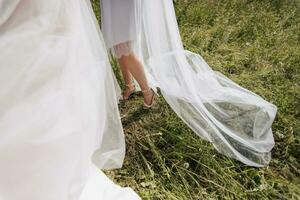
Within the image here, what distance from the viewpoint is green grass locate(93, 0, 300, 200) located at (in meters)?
2.65

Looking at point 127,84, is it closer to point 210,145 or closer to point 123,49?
point 123,49

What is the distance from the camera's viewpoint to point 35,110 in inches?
74.9

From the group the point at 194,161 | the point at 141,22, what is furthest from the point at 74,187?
the point at 141,22

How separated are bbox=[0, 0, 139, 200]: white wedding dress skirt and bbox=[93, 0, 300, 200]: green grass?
576 millimetres

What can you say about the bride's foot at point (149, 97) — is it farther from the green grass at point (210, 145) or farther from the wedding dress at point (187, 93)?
the wedding dress at point (187, 93)

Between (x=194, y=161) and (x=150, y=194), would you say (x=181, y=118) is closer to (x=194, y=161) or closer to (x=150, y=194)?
(x=194, y=161)

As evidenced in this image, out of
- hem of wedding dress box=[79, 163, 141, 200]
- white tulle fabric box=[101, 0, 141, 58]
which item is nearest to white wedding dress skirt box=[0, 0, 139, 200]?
hem of wedding dress box=[79, 163, 141, 200]

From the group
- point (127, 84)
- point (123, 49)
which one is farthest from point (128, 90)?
point (123, 49)

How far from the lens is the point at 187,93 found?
2857 mm

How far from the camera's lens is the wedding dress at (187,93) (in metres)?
2.78

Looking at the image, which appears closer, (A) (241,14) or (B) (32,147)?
(B) (32,147)

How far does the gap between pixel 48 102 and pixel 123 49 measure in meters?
1.15

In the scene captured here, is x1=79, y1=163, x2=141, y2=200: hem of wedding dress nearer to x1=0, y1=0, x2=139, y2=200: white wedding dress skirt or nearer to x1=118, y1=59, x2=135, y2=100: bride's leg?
x1=0, y1=0, x2=139, y2=200: white wedding dress skirt

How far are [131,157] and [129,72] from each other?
0.73 metres
